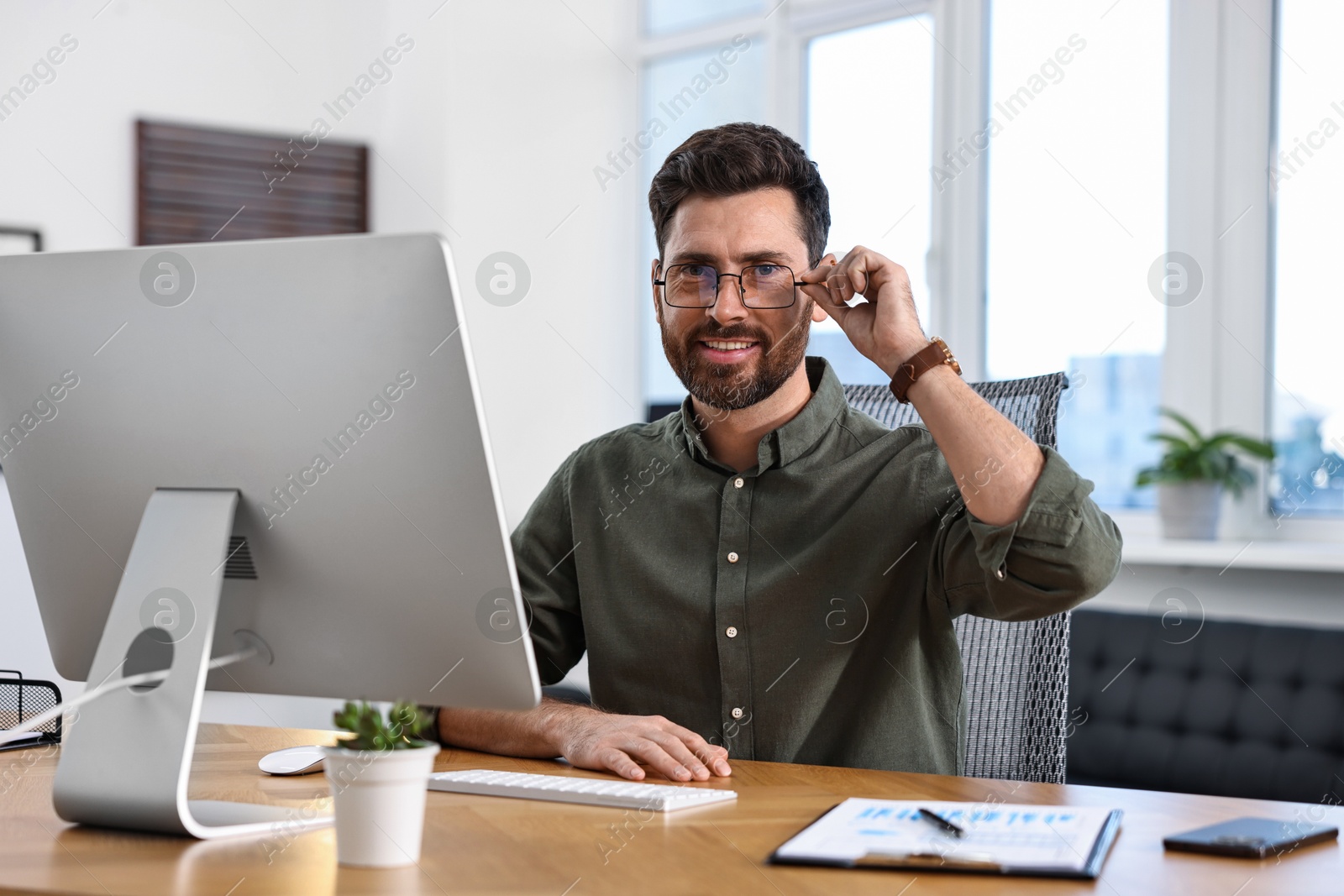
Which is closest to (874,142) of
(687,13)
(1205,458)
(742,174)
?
(687,13)

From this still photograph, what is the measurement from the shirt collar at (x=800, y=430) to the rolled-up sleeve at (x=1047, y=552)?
283mm

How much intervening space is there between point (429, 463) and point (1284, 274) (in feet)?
9.41

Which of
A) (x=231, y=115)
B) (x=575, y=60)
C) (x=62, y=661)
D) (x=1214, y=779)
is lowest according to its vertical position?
(x=1214, y=779)

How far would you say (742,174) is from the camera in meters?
1.72

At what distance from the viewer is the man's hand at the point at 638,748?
127cm

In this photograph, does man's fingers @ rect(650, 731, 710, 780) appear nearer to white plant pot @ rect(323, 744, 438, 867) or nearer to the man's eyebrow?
white plant pot @ rect(323, 744, 438, 867)

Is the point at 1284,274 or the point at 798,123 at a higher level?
the point at 798,123

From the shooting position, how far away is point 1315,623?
3.03 meters

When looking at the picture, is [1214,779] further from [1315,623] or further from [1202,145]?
[1202,145]

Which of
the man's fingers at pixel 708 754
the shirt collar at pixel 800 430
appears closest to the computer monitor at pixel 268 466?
the man's fingers at pixel 708 754

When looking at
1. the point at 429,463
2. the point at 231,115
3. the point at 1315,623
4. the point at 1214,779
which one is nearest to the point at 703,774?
the point at 429,463

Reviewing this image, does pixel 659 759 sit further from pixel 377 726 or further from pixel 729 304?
pixel 729 304

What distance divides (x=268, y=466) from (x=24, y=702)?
2.15 ft

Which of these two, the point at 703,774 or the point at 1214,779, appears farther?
the point at 1214,779
